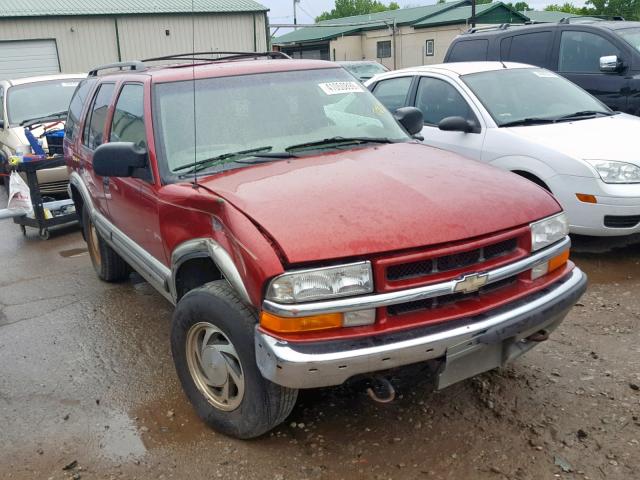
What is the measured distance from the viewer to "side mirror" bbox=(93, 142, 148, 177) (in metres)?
3.47

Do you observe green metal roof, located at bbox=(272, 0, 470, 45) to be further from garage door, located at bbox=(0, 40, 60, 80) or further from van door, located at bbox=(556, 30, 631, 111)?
van door, located at bbox=(556, 30, 631, 111)

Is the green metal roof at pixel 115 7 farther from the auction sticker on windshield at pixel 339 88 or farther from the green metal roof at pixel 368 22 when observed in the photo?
the auction sticker on windshield at pixel 339 88

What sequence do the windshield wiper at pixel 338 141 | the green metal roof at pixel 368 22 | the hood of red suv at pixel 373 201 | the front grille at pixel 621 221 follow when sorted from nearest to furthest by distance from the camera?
1. the hood of red suv at pixel 373 201
2. the windshield wiper at pixel 338 141
3. the front grille at pixel 621 221
4. the green metal roof at pixel 368 22

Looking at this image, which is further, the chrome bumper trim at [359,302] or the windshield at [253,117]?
the windshield at [253,117]

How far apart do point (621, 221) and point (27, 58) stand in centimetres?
2452

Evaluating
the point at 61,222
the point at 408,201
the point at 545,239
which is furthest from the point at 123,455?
the point at 61,222

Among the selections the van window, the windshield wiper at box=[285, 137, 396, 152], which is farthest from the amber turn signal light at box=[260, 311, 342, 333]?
the van window

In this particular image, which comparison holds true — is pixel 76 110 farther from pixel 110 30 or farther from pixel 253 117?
pixel 110 30

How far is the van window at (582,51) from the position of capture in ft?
25.9

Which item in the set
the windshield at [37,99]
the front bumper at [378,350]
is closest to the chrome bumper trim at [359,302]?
the front bumper at [378,350]

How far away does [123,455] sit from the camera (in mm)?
3076

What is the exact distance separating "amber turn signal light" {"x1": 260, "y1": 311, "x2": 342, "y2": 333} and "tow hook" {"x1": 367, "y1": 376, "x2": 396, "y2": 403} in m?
0.40

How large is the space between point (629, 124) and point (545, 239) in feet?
11.6

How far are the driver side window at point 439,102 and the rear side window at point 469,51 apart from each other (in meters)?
2.62
